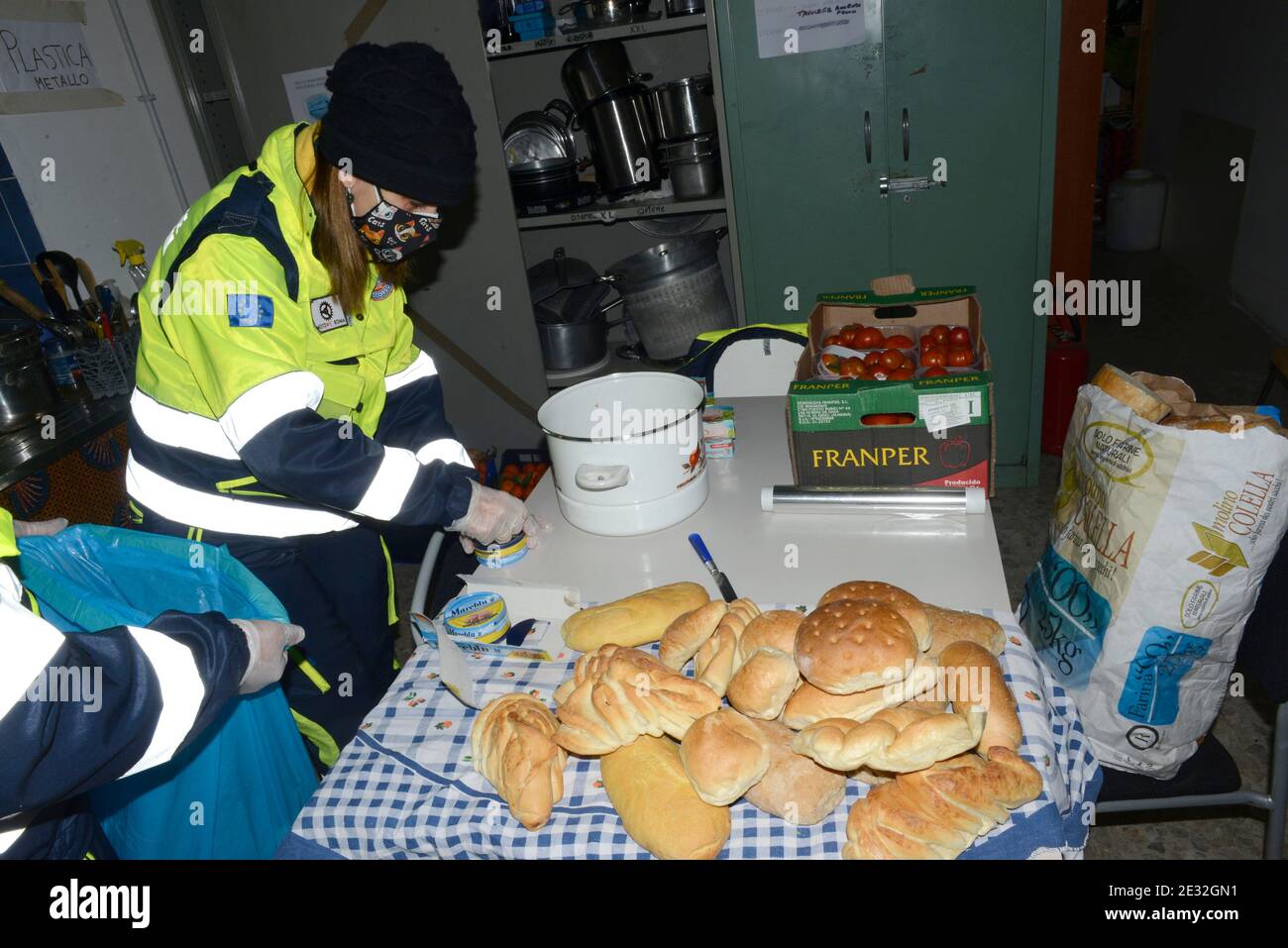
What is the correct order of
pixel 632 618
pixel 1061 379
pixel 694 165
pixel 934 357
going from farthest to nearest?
pixel 1061 379 < pixel 694 165 < pixel 934 357 < pixel 632 618

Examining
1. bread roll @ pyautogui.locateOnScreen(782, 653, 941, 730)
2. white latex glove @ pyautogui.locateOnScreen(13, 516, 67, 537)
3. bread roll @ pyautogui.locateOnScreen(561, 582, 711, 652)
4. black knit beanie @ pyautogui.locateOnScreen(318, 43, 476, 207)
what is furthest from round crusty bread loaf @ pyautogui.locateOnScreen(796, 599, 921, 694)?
white latex glove @ pyautogui.locateOnScreen(13, 516, 67, 537)

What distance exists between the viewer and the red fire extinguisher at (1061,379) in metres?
3.25

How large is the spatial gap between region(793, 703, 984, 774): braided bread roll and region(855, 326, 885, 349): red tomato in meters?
1.21

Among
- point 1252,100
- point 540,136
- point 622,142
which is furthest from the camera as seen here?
point 1252,100

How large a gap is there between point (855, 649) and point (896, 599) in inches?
6.3

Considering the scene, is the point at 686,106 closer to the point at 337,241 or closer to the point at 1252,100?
the point at 337,241

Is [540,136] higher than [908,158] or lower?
higher

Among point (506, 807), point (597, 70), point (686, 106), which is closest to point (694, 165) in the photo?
point (686, 106)

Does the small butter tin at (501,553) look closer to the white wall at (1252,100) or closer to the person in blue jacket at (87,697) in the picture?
the person in blue jacket at (87,697)

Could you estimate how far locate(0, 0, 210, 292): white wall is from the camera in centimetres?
261

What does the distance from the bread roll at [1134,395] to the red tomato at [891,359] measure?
525 mm

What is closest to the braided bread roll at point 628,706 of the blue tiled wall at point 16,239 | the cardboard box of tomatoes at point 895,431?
the cardboard box of tomatoes at point 895,431

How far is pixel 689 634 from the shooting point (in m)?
1.14

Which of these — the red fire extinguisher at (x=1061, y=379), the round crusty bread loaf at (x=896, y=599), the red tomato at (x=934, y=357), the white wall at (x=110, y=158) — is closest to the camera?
the round crusty bread loaf at (x=896, y=599)
